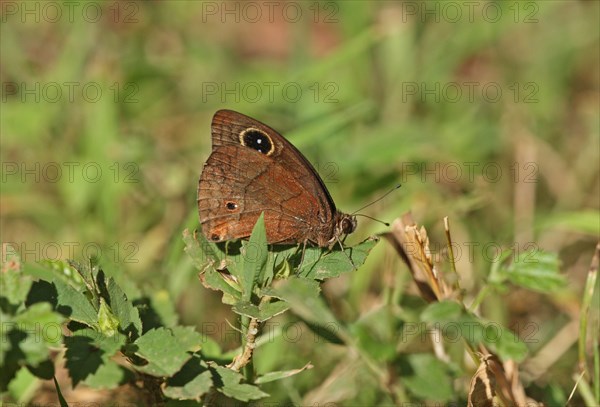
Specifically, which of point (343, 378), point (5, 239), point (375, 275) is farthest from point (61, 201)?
point (343, 378)

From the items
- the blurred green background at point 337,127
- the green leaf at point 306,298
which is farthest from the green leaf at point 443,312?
the blurred green background at point 337,127

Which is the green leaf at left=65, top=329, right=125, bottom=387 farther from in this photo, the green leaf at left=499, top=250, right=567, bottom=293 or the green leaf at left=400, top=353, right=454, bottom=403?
the green leaf at left=499, top=250, right=567, bottom=293

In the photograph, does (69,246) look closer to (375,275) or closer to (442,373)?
(375,275)

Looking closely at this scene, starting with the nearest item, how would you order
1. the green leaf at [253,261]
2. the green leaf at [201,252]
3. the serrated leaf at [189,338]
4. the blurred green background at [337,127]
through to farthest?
the serrated leaf at [189,338], the green leaf at [253,261], the green leaf at [201,252], the blurred green background at [337,127]

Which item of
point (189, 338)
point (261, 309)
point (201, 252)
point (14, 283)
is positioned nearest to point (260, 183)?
point (201, 252)

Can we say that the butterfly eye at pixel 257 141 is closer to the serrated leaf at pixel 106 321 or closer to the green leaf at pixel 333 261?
the green leaf at pixel 333 261

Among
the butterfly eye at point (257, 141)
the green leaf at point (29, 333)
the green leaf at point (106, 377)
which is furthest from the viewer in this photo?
the butterfly eye at point (257, 141)
